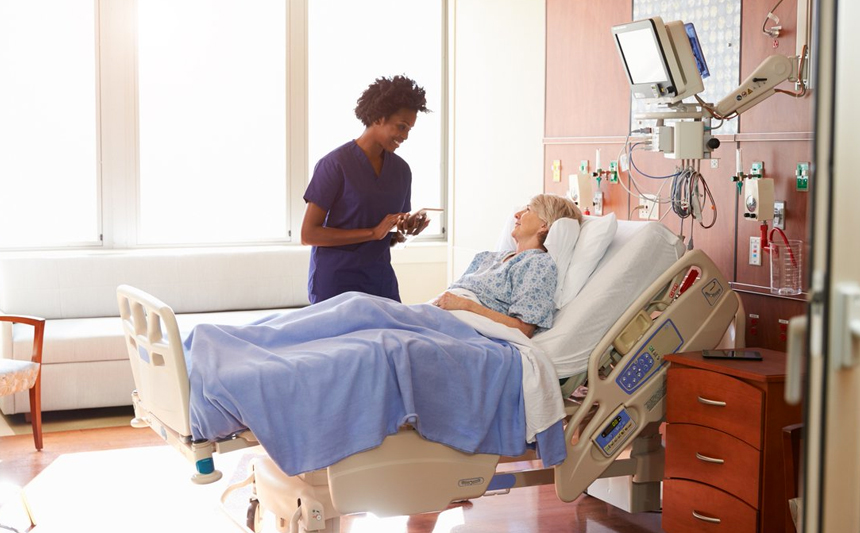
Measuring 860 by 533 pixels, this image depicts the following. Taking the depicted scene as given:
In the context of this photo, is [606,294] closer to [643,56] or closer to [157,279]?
[643,56]

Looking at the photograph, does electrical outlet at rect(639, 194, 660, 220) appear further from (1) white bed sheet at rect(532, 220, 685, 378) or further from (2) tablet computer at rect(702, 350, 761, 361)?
(2) tablet computer at rect(702, 350, 761, 361)

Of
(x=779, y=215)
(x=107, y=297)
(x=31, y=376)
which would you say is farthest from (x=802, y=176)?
(x=107, y=297)

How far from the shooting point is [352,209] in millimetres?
3311

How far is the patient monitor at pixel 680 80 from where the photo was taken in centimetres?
292

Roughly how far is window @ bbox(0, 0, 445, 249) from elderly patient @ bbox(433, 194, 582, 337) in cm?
276

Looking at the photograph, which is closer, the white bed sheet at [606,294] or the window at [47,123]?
the white bed sheet at [606,294]

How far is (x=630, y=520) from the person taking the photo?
128 inches

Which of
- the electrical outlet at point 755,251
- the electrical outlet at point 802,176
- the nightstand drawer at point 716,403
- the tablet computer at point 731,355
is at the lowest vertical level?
the nightstand drawer at point 716,403

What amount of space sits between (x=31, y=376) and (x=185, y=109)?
7.06 ft

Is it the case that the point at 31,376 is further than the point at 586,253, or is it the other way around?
the point at 31,376

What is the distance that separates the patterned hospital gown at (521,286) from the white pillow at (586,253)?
0.16 feet

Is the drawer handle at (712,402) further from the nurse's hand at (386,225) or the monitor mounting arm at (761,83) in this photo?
the nurse's hand at (386,225)

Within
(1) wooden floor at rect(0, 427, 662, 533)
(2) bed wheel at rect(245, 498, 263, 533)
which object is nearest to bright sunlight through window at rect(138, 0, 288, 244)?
(1) wooden floor at rect(0, 427, 662, 533)

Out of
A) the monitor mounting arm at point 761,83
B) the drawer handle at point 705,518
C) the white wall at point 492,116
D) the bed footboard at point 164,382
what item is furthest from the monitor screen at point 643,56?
the bed footboard at point 164,382
